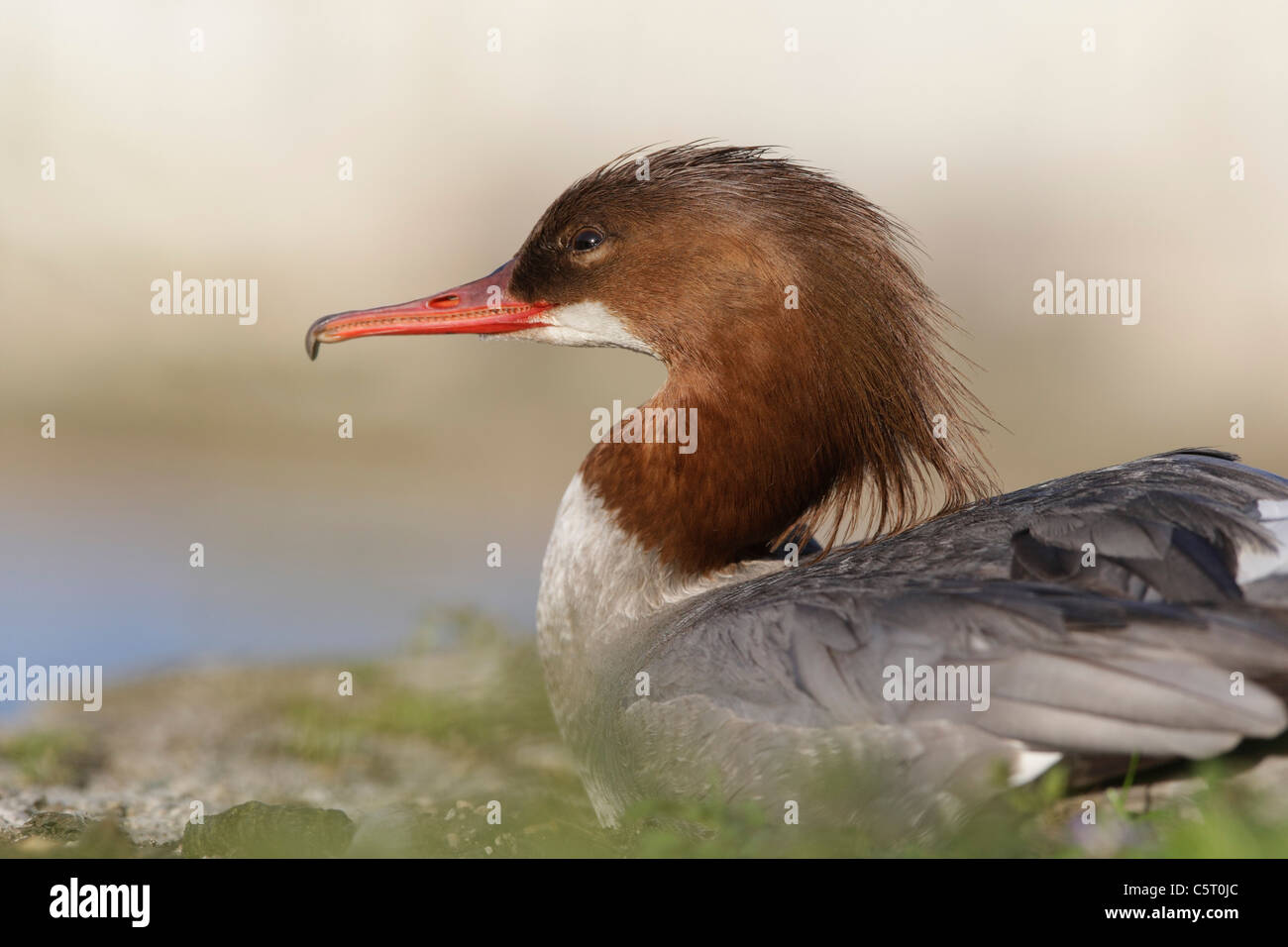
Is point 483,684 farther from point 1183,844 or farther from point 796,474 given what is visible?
point 1183,844

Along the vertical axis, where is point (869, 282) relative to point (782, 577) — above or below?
above

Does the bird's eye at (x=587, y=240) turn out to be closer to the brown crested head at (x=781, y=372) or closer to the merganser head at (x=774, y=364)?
the merganser head at (x=774, y=364)

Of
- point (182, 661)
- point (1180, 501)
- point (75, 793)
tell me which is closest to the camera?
point (1180, 501)

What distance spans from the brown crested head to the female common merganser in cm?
1

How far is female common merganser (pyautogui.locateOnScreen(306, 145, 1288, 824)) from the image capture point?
3.19 meters

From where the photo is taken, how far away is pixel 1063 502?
385 centimetres

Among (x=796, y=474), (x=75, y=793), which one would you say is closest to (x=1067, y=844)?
(x=796, y=474)

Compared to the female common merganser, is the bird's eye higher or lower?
higher

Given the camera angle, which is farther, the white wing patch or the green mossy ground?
the white wing patch

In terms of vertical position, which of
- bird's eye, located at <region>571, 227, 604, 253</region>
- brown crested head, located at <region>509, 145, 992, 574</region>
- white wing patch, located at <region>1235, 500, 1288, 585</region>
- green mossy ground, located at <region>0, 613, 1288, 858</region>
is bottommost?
green mossy ground, located at <region>0, 613, 1288, 858</region>

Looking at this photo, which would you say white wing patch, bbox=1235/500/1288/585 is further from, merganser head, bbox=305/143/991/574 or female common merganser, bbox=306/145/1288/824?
merganser head, bbox=305/143/991/574

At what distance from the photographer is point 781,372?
175 inches

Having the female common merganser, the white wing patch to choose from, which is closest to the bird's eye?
the female common merganser

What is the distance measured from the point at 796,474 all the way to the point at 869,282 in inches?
28.8
